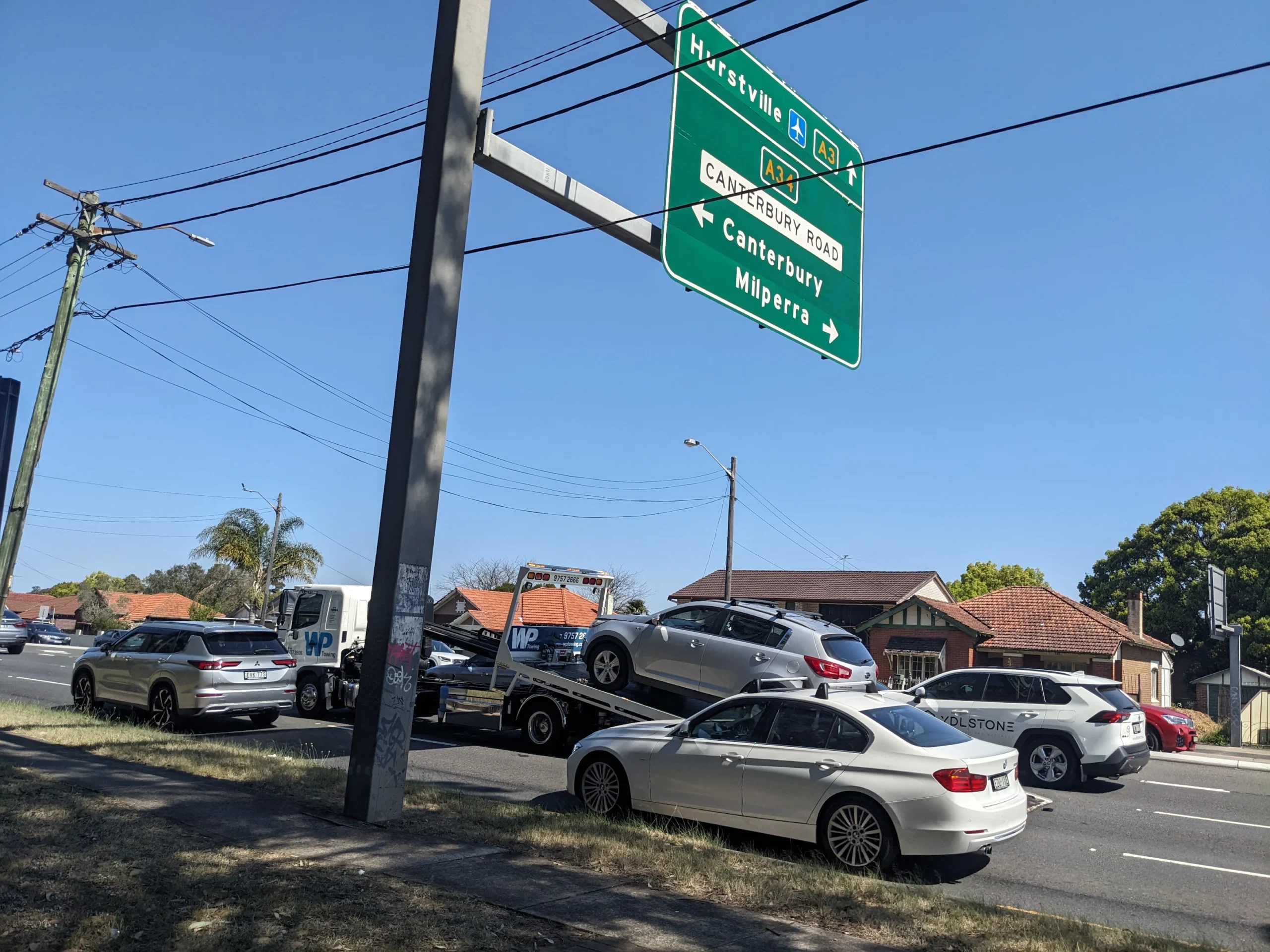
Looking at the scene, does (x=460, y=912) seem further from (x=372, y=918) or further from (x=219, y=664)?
(x=219, y=664)

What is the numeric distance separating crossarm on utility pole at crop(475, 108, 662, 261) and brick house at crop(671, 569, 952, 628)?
1242 inches

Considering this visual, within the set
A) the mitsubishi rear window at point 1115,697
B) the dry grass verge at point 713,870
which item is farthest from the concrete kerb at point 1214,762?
the dry grass verge at point 713,870

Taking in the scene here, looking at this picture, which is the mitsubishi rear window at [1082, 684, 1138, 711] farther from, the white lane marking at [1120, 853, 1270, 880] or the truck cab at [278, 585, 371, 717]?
the truck cab at [278, 585, 371, 717]

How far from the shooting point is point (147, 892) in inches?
233

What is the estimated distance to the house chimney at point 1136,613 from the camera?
4231cm

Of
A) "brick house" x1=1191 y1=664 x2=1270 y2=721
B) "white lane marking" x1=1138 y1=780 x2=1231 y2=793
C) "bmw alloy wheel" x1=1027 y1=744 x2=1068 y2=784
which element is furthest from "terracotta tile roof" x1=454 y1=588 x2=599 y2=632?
"brick house" x1=1191 y1=664 x2=1270 y2=721

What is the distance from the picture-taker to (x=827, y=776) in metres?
8.09

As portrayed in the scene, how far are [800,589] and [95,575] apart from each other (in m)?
110

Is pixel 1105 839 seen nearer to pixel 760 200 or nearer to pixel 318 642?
pixel 760 200

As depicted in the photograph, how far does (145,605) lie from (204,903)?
8088cm

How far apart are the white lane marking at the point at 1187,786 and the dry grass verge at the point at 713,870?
9031mm

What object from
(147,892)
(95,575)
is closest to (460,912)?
(147,892)

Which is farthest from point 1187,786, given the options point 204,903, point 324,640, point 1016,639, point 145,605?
point 145,605

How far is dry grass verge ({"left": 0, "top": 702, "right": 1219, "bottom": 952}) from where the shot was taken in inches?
232
